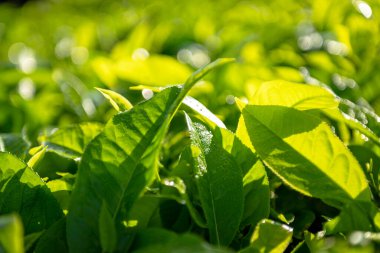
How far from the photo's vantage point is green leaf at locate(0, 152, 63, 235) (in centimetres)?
99

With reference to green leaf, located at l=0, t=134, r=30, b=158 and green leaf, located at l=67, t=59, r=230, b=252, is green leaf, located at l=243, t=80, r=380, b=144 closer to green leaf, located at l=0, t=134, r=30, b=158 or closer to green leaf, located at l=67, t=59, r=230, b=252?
green leaf, located at l=67, t=59, r=230, b=252

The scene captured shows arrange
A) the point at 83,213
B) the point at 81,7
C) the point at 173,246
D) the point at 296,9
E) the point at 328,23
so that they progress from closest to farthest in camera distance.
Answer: the point at 173,246
the point at 83,213
the point at 328,23
the point at 296,9
the point at 81,7

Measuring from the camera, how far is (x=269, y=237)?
0.86 meters

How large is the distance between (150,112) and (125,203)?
0.17 m

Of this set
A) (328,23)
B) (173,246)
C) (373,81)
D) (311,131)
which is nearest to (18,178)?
(173,246)

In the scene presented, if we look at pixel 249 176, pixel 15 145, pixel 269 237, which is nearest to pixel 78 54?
pixel 15 145

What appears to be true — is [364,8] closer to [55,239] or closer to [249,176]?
[249,176]

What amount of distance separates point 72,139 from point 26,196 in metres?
0.25

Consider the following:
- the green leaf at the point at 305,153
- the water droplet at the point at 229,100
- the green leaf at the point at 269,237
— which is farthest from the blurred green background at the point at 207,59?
the green leaf at the point at 269,237

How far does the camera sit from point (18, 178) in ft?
3.25

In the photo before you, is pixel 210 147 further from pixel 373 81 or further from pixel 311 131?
pixel 373 81

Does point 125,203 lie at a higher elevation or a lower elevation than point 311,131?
lower

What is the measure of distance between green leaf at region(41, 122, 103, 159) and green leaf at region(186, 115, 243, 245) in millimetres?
351

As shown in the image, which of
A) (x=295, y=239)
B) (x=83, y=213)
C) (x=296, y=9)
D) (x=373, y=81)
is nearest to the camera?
(x=83, y=213)
